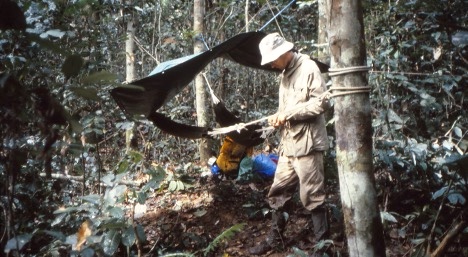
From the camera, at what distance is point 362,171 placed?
192cm

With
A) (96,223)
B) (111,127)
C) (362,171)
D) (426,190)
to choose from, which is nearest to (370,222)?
(362,171)

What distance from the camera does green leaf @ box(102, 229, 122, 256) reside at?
2.32 metres

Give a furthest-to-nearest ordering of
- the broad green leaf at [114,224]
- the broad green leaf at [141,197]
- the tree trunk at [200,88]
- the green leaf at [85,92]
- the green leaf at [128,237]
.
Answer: the tree trunk at [200,88] < the broad green leaf at [141,197] < the green leaf at [128,237] < the broad green leaf at [114,224] < the green leaf at [85,92]

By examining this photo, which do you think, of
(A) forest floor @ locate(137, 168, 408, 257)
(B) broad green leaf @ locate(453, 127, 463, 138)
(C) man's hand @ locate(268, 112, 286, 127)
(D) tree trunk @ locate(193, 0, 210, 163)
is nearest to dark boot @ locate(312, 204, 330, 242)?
(A) forest floor @ locate(137, 168, 408, 257)

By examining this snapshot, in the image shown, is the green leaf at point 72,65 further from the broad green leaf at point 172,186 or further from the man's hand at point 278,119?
the broad green leaf at point 172,186

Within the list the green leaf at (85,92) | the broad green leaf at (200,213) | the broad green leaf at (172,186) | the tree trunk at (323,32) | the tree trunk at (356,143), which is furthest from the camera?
the broad green leaf at (172,186)

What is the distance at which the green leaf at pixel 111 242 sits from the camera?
2.32 m


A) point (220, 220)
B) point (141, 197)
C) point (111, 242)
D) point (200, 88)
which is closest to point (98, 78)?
point (111, 242)

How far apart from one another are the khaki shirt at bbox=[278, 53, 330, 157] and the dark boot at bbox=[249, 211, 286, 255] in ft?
2.01

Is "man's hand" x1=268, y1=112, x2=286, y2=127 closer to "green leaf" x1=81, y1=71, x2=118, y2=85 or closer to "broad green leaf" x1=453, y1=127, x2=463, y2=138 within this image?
"broad green leaf" x1=453, y1=127, x2=463, y2=138

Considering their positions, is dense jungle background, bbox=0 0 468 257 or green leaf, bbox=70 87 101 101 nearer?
green leaf, bbox=70 87 101 101

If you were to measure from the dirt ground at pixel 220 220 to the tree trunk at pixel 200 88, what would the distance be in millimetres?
718

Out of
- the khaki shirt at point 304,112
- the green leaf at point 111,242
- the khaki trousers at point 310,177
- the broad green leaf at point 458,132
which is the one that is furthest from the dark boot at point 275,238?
the broad green leaf at point 458,132

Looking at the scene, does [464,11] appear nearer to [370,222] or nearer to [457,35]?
[457,35]
